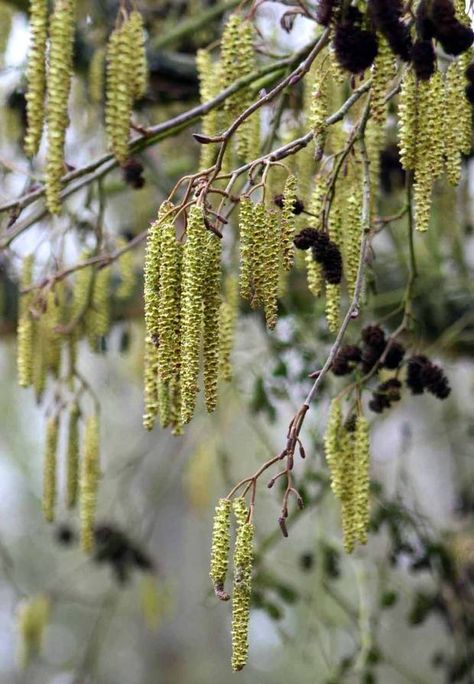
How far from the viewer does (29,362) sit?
2.16 meters

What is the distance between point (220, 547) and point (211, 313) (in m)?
0.31

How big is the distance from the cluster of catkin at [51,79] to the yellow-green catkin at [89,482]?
70 cm

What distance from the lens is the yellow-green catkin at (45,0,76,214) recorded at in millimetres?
1635

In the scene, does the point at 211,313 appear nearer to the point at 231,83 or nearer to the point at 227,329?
the point at 227,329

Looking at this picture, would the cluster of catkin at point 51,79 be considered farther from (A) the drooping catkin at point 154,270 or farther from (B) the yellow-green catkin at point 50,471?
(B) the yellow-green catkin at point 50,471

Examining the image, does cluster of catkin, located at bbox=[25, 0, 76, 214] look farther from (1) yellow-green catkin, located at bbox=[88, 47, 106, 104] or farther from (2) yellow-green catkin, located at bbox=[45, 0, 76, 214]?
(1) yellow-green catkin, located at bbox=[88, 47, 106, 104]

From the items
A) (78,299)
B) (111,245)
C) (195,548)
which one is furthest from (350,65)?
(195,548)

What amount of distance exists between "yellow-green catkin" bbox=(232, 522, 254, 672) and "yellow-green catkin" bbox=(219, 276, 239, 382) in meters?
0.41

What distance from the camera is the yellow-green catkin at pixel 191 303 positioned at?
135cm

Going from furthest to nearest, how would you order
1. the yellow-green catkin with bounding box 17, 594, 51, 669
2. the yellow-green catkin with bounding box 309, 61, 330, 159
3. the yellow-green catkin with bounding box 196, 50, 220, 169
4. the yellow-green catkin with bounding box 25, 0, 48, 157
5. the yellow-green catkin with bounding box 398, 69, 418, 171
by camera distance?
1. the yellow-green catkin with bounding box 17, 594, 51, 669
2. the yellow-green catkin with bounding box 196, 50, 220, 169
3. the yellow-green catkin with bounding box 25, 0, 48, 157
4. the yellow-green catkin with bounding box 309, 61, 330, 159
5. the yellow-green catkin with bounding box 398, 69, 418, 171

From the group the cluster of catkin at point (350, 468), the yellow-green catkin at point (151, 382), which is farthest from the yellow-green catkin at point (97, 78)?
the cluster of catkin at point (350, 468)

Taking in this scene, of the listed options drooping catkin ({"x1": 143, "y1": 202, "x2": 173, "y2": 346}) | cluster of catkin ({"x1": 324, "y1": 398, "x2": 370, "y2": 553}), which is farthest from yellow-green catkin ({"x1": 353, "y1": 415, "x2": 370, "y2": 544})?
drooping catkin ({"x1": 143, "y1": 202, "x2": 173, "y2": 346})

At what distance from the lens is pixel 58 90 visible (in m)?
1.64

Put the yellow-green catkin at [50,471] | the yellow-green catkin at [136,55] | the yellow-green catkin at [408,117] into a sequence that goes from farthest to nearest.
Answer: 1. the yellow-green catkin at [50,471]
2. the yellow-green catkin at [136,55]
3. the yellow-green catkin at [408,117]
